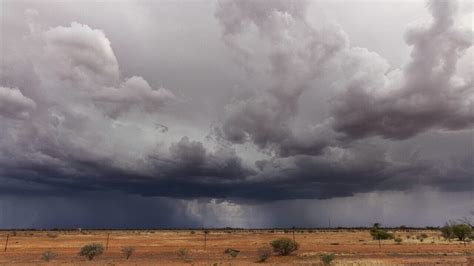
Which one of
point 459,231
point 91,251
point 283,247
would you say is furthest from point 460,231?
point 91,251

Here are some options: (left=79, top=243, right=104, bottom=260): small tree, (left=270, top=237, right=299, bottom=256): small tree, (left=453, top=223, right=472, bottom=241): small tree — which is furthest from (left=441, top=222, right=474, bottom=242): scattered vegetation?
(left=79, top=243, right=104, bottom=260): small tree

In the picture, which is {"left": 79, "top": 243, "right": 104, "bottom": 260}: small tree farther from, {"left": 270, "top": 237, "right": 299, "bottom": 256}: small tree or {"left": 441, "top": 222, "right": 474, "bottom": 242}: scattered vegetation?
{"left": 441, "top": 222, "right": 474, "bottom": 242}: scattered vegetation

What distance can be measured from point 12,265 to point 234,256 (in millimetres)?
26681

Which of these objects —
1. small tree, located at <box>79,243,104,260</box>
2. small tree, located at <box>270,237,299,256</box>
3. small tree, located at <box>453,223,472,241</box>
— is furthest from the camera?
small tree, located at <box>453,223,472,241</box>

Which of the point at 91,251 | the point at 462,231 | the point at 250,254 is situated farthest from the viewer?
the point at 462,231

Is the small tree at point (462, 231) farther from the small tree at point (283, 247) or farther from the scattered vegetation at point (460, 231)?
the small tree at point (283, 247)

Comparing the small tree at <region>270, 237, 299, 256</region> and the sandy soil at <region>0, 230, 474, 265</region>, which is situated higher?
the small tree at <region>270, 237, 299, 256</region>

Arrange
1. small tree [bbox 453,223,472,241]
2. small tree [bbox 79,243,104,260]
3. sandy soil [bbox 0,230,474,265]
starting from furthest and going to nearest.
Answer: small tree [bbox 453,223,472,241] → small tree [bbox 79,243,104,260] → sandy soil [bbox 0,230,474,265]

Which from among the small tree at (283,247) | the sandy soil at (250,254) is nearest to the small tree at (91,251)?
the sandy soil at (250,254)

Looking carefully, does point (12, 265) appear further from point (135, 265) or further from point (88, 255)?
point (135, 265)

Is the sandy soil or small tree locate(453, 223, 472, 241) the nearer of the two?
the sandy soil

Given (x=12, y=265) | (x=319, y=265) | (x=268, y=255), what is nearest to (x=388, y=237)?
(x=268, y=255)

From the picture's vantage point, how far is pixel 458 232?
90625 mm

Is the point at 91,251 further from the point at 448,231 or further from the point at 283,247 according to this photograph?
the point at 448,231
